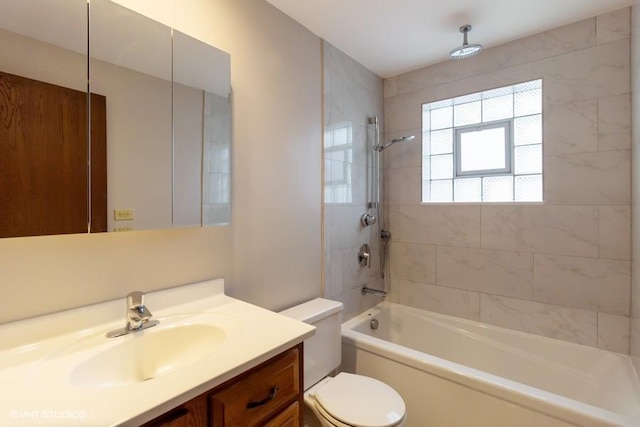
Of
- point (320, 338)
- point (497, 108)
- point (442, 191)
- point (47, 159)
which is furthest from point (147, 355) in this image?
point (497, 108)

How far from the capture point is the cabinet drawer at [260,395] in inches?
31.5

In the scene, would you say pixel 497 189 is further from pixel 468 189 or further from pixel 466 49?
pixel 466 49

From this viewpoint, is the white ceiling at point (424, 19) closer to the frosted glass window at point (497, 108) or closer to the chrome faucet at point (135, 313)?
the frosted glass window at point (497, 108)

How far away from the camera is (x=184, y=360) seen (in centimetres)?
105

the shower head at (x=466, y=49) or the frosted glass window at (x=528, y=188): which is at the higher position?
the shower head at (x=466, y=49)

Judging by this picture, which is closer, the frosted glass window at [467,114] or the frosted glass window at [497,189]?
the frosted glass window at [497,189]

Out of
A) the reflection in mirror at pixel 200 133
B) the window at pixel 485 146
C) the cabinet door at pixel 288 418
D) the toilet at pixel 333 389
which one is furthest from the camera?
the window at pixel 485 146

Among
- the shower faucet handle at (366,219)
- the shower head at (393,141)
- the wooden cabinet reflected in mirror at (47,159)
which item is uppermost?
the shower head at (393,141)

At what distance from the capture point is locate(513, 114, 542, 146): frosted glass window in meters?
2.12

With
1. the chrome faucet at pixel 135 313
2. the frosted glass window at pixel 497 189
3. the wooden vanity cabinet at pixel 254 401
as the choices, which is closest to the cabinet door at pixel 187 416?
the wooden vanity cabinet at pixel 254 401

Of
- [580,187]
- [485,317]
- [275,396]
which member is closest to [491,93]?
[580,187]

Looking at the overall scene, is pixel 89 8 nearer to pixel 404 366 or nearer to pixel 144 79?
pixel 144 79

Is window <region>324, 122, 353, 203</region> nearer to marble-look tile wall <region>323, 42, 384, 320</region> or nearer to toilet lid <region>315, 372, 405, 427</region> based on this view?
marble-look tile wall <region>323, 42, 384, 320</region>

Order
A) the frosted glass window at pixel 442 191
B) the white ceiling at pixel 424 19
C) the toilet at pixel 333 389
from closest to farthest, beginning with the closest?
the toilet at pixel 333 389 < the white ceiling at pixel 424 19 < the frosted glass window at pixel 442 191
